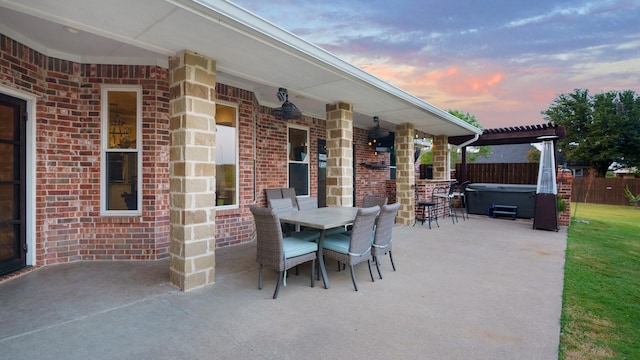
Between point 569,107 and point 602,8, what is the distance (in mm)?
15838

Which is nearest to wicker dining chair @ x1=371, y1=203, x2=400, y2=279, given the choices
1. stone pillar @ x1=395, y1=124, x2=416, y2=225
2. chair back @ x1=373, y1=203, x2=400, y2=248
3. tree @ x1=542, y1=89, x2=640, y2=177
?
chair back @ x1=373, y1=203, x2=400, y2=248

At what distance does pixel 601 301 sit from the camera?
3.01 m

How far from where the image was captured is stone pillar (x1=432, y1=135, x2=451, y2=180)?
9.20 meters

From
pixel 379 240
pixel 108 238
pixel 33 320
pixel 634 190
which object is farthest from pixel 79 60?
pixel 634 190

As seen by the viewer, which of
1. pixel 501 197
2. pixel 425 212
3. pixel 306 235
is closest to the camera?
pixel 306 235

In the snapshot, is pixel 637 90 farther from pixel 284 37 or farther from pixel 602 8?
pixel 284 37

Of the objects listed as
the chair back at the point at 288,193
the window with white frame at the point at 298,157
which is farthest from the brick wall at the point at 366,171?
the chair back at the point at 288,193

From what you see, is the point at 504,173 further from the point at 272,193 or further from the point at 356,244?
the point at 356,244

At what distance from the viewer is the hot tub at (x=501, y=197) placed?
859cm

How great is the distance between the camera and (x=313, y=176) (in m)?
7.49

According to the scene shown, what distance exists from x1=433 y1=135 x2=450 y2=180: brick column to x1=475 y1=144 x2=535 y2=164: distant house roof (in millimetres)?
20581

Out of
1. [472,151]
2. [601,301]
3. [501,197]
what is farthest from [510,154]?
[601,301]

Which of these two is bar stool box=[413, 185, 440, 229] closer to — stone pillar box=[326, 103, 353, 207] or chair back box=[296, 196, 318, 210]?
stone pillar box=[326, 103, 353, 207]

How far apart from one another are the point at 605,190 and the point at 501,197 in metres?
9.96
